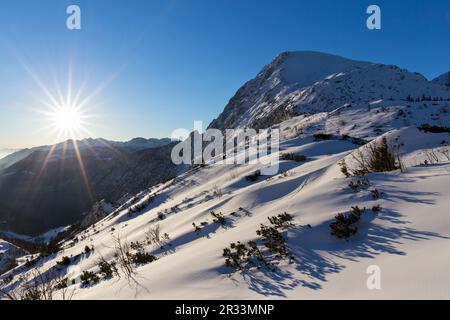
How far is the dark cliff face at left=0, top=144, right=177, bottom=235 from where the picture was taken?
71.4m

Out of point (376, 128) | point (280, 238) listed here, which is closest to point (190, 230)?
point (280, 238)

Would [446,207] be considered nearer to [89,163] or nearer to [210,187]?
[210,187]

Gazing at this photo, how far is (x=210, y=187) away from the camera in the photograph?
33.9 feet

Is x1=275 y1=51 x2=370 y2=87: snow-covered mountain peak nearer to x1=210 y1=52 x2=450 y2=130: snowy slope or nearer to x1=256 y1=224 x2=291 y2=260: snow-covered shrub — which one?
x1=210 y1=52 x2=450 y2=130: snowy slope

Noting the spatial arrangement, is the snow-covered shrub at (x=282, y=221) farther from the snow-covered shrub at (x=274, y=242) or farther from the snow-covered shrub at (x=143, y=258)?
the snow-covered shrub at (x=143, y=258)

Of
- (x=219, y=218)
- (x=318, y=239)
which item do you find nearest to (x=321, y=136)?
(x=219, y=218)

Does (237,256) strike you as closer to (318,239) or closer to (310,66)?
(318,239)

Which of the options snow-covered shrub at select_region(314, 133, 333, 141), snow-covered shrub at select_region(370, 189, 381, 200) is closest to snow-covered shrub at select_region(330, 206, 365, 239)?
snow-covered shrub at select_region(370, 189, 381, 200)

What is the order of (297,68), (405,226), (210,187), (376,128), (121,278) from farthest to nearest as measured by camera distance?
(297,68)
(376,128)
(210,187)
(121,278)
(405,226)

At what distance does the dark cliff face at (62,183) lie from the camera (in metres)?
71.4

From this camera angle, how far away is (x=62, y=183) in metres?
95.2

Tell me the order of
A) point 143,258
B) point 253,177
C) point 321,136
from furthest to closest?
point 321,136 < point 253,177 < point 143,258

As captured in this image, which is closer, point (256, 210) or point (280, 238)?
point (280, 238)
